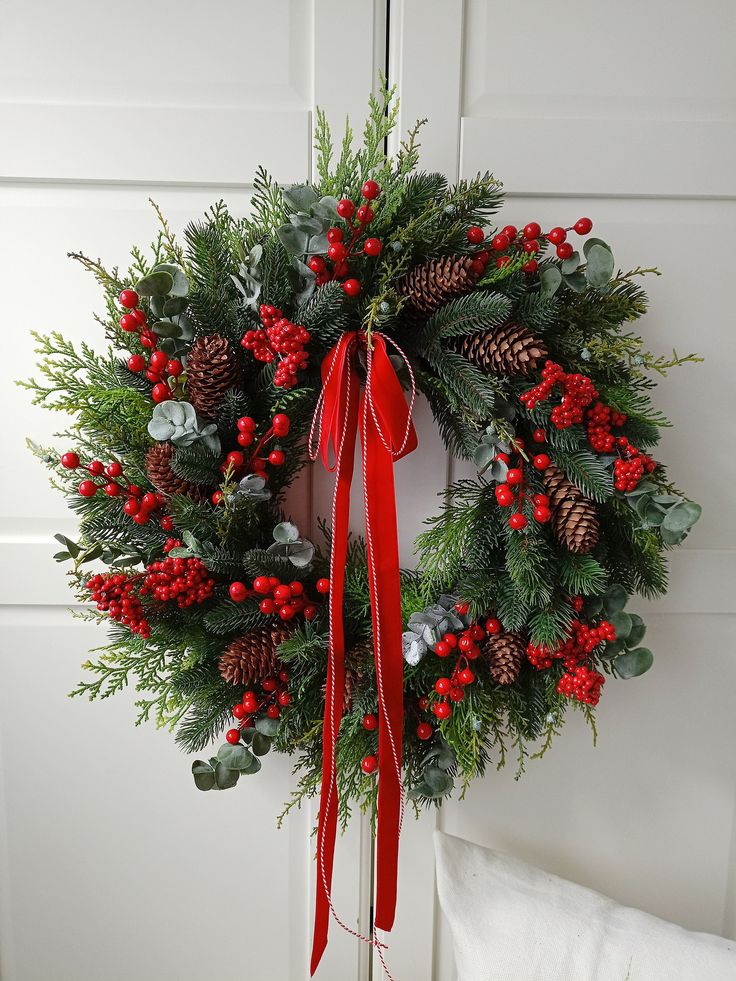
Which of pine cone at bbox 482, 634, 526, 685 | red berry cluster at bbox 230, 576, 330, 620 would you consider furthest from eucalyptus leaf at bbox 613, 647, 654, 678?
red berry cluster at bbox 230, 576, 330, 620

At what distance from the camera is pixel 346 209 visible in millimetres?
660

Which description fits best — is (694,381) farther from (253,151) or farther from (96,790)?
(96,790)

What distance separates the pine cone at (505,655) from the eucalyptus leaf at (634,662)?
125 mm

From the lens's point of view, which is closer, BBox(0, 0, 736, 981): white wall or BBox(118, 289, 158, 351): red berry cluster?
BBox(118, 289, 158, 351): red berry cluster

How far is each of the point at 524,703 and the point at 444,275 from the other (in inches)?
19.6

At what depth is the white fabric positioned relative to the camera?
2.45ft

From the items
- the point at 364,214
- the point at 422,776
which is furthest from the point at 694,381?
the point at 422,776

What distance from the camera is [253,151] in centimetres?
81

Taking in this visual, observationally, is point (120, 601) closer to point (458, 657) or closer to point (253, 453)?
point (253, 453)

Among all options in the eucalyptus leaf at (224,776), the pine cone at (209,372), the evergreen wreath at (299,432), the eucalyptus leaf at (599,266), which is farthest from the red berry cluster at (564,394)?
the eucalyptus leaf at (224,776)

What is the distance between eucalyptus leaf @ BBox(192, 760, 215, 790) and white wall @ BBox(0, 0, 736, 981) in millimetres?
168

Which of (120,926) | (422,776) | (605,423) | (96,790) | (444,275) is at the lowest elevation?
(120,926)

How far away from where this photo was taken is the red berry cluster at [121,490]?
2.29ft

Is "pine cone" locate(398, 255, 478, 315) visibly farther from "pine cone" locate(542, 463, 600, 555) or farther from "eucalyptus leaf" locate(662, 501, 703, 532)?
"eucalyptus leaf" locate(662, 501, 703, 532)
